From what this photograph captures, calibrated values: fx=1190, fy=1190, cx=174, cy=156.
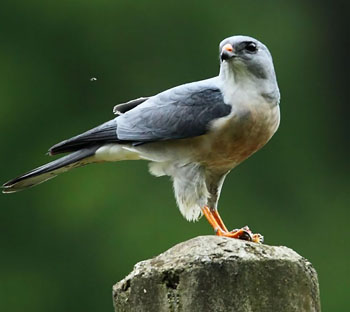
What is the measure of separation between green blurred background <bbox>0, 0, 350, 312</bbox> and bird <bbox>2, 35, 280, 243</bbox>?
5584 millimetres

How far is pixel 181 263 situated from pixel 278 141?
985cm

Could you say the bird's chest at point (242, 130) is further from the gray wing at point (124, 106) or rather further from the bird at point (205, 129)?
the gray wing at point (124, 106)

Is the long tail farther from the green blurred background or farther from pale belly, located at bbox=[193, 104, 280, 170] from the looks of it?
the green blurred background

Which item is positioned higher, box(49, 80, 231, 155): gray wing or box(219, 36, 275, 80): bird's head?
box(219, 36, 275, 80): bird's head

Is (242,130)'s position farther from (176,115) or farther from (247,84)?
(176,115)

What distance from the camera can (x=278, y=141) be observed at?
1356 centimetres

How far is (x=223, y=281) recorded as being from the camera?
372 cm

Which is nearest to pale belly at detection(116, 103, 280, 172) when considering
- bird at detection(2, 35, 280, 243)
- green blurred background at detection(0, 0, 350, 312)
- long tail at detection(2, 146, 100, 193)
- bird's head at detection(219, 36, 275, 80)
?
bird at detection(2, 35, 280, 243)

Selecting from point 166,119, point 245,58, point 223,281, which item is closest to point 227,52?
point 245,58

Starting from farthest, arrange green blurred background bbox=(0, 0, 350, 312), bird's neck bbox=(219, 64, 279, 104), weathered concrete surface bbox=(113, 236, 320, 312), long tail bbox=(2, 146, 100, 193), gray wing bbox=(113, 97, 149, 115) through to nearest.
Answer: green blurred background bbox=(0, 0, 350, 312)
gray wing bbox=(113, 97, 149, 115)
long tail bbox=(2, 146, 100, 193)
bird's neck bbox=(219, 64, 279, 104)
weathered concrete surface bbox=(113, 236, 320, 312)

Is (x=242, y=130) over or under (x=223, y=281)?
over

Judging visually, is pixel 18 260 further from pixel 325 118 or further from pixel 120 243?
pixel 325 118

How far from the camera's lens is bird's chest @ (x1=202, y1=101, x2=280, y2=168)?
5.61m

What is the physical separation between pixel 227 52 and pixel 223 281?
6.60 feet
